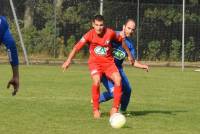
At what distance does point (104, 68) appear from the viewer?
11.0 metres

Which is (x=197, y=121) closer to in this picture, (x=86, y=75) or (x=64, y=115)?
(x=64, y=115)

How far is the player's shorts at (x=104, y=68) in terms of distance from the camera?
430 inches

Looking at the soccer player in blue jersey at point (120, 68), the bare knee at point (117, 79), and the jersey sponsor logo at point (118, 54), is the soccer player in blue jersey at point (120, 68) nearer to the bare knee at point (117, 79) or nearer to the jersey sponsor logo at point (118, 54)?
the jersey sponsor logo at point (118, 54)

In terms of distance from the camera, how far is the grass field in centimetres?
955

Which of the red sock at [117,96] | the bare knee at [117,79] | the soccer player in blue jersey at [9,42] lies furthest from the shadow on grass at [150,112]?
the soccer player in blue jersey at [9,42]

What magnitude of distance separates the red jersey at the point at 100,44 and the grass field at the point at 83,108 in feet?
3.38

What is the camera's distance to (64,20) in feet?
109

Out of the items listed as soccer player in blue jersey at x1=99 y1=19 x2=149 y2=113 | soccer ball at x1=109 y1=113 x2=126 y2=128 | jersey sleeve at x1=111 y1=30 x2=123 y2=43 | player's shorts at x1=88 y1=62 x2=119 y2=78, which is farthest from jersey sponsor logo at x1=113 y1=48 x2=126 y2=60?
soccer ball at x1=109 y1=113 x2=126 y2=128

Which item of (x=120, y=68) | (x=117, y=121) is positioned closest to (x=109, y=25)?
(x=120, y=68)

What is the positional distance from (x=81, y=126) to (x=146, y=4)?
2423cm

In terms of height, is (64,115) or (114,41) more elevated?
(114,41)

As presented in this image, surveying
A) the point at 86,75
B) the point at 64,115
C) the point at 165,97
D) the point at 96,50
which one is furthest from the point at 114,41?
the point at 86,75

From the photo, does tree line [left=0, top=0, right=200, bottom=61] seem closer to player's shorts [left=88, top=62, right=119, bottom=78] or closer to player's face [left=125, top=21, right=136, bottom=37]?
player's face [left=125, top=21, right=136, bottom=37]

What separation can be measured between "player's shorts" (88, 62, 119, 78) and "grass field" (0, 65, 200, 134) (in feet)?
2.57
